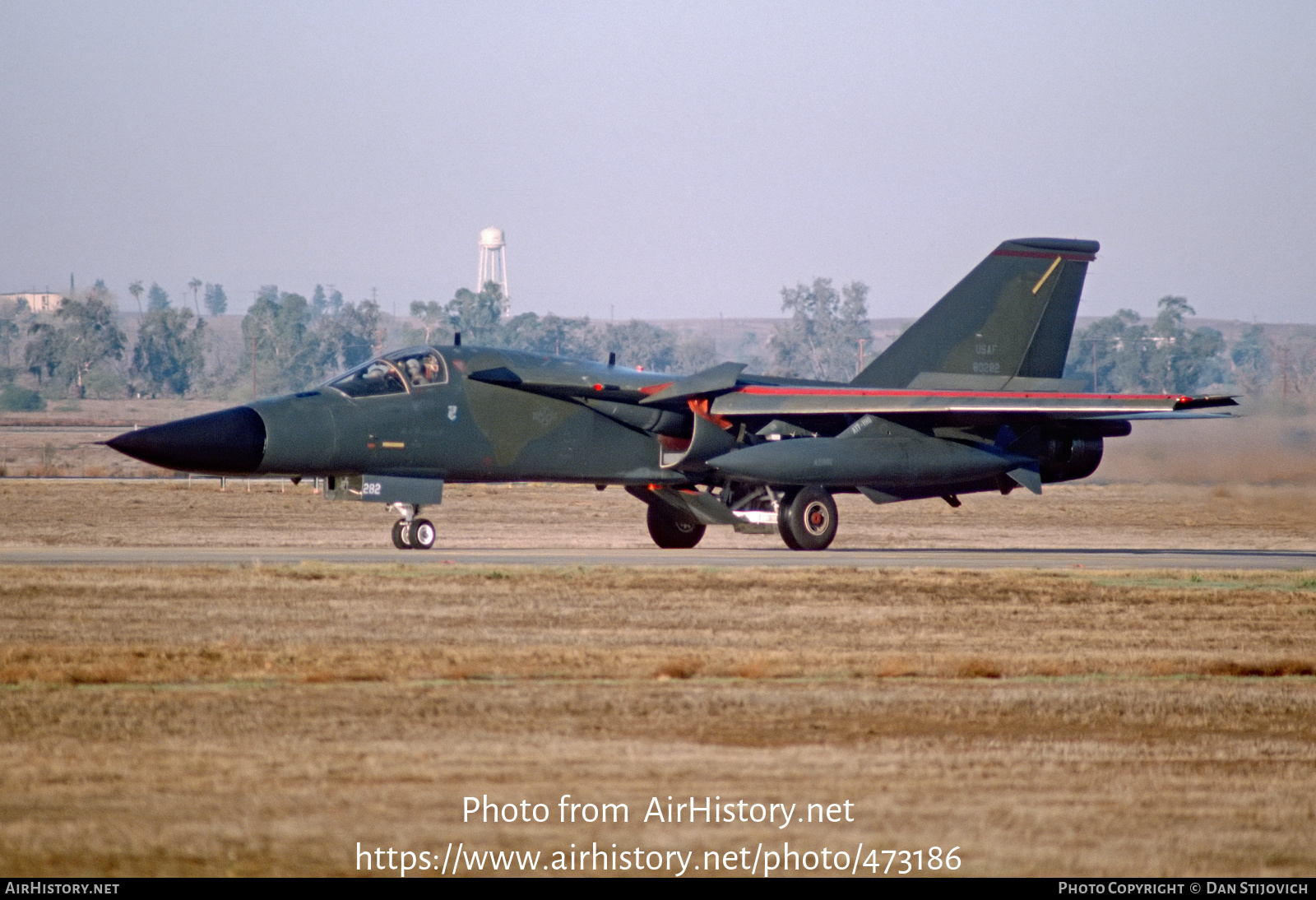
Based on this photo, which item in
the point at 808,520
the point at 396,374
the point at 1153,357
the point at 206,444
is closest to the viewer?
the point at 206,444

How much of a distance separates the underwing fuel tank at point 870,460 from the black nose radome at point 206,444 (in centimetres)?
630

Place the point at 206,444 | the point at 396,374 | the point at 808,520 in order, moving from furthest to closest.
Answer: the point at 808,520
the point at 396,374
the point at 206,444

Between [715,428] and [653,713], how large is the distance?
13395mm

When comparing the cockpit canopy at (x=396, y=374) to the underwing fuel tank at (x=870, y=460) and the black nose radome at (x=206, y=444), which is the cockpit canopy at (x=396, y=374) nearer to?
the black nose radome at (x=206, y=444)

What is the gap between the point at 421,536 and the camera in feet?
70.0

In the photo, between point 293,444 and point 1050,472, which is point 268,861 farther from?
point 1050,472

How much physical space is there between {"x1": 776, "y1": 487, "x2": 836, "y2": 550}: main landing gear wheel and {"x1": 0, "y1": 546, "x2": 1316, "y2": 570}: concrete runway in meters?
0.31

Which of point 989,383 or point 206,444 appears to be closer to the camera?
point 206,444

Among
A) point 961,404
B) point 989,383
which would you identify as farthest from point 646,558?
point 989,383

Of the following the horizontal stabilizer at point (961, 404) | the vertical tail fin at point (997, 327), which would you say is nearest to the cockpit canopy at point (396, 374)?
the horizontal stabilizer at point (961, 404)

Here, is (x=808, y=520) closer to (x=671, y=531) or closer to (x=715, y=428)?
(x=715, y=428)

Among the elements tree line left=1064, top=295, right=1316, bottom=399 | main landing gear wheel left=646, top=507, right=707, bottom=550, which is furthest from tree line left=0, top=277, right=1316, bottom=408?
main landing gear wheel left=646, top=507, right=707, bottom=550

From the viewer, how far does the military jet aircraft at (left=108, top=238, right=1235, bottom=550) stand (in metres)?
20.6
